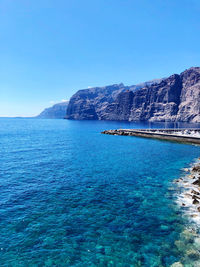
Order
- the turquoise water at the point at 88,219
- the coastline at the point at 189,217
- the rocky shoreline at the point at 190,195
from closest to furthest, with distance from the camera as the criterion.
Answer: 1. the coastline at the point at 189,217
2. the turquoise water at the point at 88,219
3. the rocky shoreline at the point at 190,195

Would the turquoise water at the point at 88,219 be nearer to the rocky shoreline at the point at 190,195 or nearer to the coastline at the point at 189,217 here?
the coastline at the point at 189,217

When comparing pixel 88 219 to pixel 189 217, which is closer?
pixel 88 219

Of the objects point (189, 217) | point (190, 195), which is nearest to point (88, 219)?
point (189, 217)

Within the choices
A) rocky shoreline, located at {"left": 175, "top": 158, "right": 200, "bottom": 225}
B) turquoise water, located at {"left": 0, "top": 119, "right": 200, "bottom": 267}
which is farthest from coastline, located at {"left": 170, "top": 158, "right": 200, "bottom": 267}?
turquoise water, located at {"left": 0, "top": 119, "right": 200, "bottom": 267}

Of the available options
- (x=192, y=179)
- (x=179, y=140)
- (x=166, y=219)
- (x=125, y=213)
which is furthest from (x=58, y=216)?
(x=179, y=140)

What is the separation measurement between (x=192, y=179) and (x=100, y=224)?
757 inches

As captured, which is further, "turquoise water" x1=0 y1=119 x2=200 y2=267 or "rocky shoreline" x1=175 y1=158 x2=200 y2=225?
"rocky shoreline" x1=175 y1=158 x2=200 y2=225

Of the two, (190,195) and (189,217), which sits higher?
(190,195)

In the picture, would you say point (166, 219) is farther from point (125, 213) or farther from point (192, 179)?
point (192, 179)

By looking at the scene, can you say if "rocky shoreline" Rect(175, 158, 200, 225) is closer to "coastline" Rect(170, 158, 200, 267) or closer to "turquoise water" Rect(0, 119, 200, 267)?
"coastline" Rect(170, 158, 200, 267)

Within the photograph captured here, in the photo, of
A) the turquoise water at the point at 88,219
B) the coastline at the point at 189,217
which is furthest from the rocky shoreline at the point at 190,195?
the turquoise water at the point at 88,219

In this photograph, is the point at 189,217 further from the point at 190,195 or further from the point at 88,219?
the point at 88,219

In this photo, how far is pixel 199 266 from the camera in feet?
38.6

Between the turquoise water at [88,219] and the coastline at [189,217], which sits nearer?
the coastline at [189,217]
